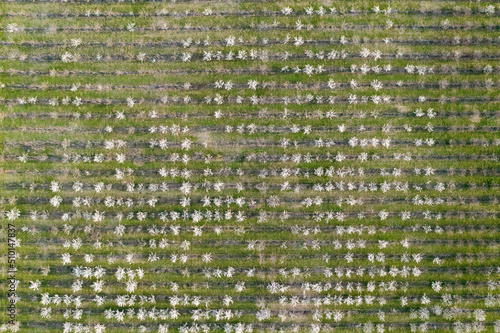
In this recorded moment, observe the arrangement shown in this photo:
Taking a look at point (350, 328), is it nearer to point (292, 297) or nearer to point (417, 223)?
point (292, 297)

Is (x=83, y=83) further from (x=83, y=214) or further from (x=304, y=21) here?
(x=304, y=21)

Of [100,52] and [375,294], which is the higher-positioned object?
[100,52]

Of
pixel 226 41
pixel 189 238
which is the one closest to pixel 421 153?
pixel 226 41

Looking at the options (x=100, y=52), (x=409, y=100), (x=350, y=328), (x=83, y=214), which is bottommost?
(x=350, y=328)

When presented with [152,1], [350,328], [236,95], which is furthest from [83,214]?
[350,328]

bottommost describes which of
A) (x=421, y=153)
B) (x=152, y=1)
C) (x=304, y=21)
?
(x=421, y=153)

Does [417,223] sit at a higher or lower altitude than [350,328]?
higher
